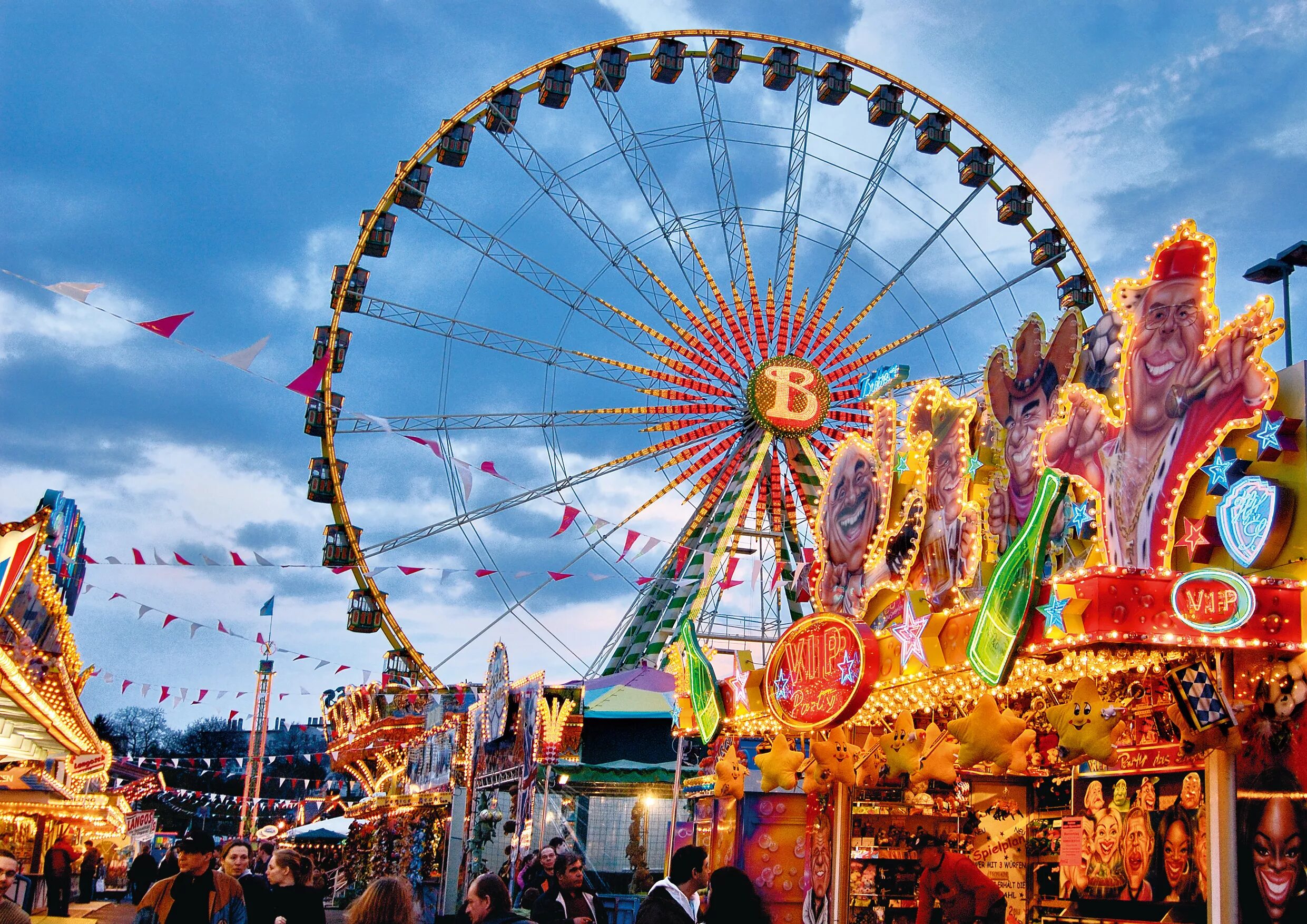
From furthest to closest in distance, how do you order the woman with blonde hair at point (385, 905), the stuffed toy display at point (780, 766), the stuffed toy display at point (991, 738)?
1. the stuffed toy display at point (780, 766)
2. the stuffed toy display at point (991, 738)
3. the woman with blonde hair at point (385, 905)

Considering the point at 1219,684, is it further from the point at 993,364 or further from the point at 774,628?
the point at 774,628

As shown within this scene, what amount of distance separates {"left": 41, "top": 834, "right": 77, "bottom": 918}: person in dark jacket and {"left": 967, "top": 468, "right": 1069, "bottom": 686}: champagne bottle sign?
1761cm

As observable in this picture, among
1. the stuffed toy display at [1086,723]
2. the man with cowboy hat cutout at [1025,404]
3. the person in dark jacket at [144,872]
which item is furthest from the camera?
the person in dark jacket at [144,872]

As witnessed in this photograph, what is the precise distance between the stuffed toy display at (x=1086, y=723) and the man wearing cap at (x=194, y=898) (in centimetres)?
545

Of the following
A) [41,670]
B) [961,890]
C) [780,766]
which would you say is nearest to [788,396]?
[780,766]

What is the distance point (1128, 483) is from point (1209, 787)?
208cm

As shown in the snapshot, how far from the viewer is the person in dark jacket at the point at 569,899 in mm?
7199

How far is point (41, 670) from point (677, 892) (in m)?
8.32

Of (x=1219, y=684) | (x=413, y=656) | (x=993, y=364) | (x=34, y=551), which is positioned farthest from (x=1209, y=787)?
(x=413, y=656)

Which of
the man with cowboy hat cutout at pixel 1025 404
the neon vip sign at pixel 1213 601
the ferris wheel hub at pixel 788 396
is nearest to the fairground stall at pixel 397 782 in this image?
the ferris wheel hub at pixel 788 396

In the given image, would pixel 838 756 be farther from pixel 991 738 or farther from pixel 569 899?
pixel 569 899

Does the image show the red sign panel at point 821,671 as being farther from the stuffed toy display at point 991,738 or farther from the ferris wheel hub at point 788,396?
the ferris wheel hub at point 788,396

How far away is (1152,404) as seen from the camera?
877 centimetres

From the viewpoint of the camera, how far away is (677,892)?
614 cm
